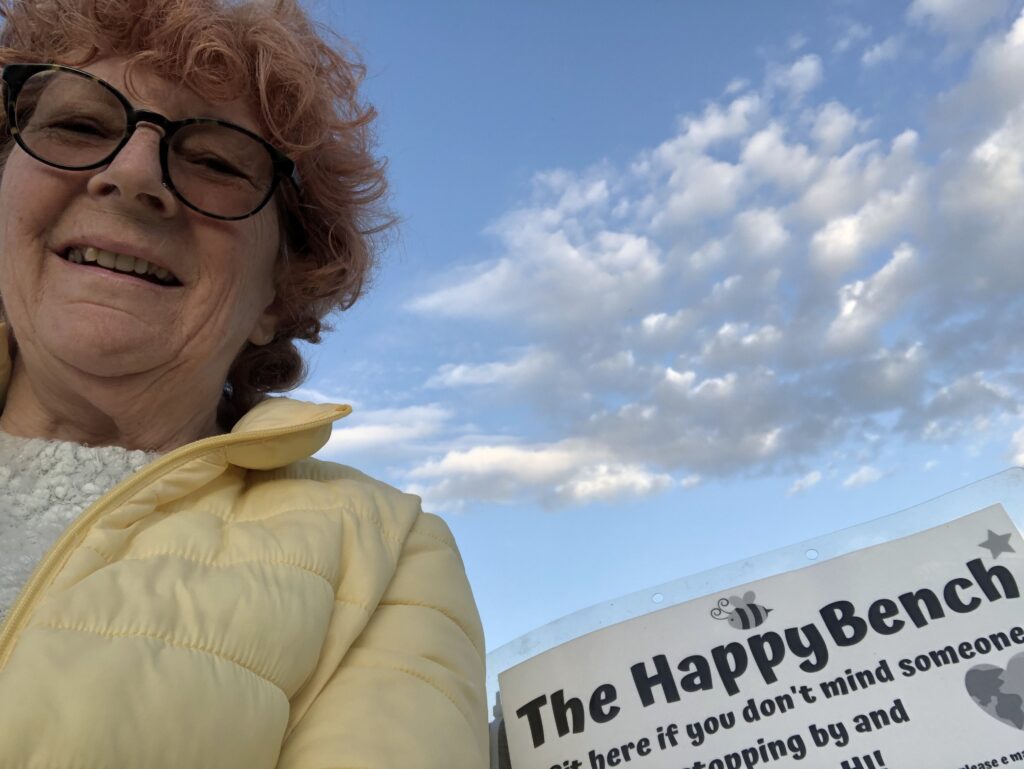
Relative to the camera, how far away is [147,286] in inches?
47.1

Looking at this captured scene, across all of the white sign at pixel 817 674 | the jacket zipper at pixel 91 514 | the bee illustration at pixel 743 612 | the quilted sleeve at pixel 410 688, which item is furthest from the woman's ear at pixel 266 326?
the bee illustration at pixel 743 612

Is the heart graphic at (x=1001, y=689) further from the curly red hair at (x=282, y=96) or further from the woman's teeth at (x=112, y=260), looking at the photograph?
the woman's teeth at (x=112, y=260)

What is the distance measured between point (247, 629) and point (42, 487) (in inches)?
23.4

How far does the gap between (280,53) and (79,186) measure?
1.40 feet

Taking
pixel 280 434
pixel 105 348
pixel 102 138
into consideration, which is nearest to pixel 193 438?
pixel 105 348

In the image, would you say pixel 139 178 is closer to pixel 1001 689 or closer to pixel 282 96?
pixel 282 96

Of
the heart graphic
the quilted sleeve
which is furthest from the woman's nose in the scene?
the heart graphic

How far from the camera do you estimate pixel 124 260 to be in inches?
47.3

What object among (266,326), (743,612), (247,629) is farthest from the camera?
(266,326)

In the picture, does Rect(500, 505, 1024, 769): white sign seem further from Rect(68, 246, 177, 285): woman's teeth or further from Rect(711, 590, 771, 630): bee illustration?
Rect(68, 246, 177, 285): woman's teeth

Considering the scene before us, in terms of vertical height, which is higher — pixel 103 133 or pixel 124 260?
pixel 103 133

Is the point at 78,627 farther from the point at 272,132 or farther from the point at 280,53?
the point at 280,53

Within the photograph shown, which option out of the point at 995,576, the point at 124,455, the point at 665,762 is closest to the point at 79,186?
the point at 124,455

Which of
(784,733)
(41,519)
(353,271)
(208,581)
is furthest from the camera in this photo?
(353,271)
